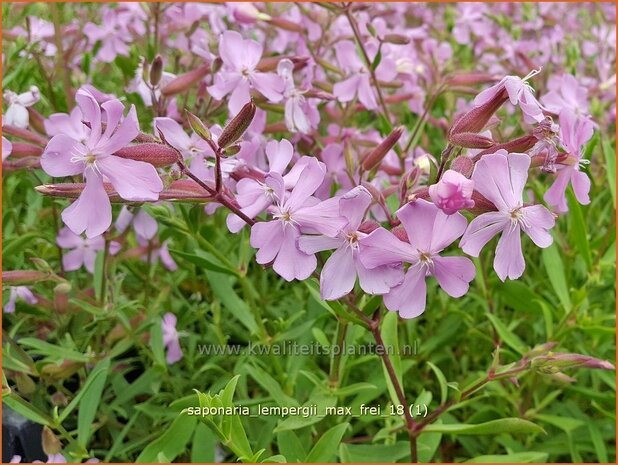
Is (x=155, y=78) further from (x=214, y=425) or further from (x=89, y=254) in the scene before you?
(x=214, y=425)

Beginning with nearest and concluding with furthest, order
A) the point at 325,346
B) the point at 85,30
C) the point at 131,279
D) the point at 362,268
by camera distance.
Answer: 1. the point at 362,268
2. the point at 325,346
3. the point at 131,279
4. the point at 85,30

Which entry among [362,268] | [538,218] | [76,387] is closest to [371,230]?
[362,268]

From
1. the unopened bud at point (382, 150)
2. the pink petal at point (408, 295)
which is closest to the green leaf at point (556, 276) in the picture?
the unopened bud at point (382, 150)

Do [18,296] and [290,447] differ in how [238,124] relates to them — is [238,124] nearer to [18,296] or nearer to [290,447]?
[290,447]

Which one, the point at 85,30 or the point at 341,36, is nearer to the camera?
the point at 341,36

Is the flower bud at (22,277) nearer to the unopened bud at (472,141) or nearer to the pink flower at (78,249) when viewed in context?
the pink flower at (78,249)
